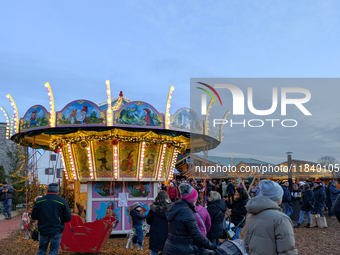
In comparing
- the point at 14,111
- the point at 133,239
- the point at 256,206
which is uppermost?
the point at 14,111

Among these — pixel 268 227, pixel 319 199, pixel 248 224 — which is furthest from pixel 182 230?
pixel 319 199

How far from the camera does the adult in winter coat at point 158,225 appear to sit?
5113mm

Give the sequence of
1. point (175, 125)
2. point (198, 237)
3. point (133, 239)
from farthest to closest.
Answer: point (175, 125)
point (133, 239)
point (198, 237)

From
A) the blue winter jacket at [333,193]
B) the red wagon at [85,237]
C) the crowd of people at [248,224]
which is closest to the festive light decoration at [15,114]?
the red wagon at [85,237]

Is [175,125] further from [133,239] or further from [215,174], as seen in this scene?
[215,174]

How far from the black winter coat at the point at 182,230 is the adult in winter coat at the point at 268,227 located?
65 cm

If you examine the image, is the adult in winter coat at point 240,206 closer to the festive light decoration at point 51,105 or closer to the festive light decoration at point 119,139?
the festive light decoration at point 119,139

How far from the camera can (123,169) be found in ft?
32.5

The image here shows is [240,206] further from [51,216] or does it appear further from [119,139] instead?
[119,139]

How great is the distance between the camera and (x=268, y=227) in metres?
2.78

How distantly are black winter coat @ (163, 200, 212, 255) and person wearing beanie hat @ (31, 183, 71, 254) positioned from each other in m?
2.50

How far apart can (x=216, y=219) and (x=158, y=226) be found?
0.97 metres

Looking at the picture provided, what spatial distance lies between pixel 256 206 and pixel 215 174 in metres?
18.1

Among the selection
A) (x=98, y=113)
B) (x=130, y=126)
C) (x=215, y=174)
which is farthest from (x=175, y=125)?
(x=215, y=174)
